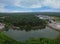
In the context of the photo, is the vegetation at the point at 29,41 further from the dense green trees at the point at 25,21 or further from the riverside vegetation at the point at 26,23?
the dense green trees at the point at 25,21

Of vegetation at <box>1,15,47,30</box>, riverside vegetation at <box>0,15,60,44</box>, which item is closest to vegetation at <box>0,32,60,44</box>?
riverside vegetation at <box>0,15,60,44</box>

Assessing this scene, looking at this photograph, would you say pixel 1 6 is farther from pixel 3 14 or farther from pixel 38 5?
pixel 38 5

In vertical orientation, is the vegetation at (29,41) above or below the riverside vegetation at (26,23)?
below

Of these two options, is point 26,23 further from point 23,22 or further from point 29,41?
point 29,41

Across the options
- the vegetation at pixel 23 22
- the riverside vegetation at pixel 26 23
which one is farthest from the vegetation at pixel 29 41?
the vegetation at pixel 23 22

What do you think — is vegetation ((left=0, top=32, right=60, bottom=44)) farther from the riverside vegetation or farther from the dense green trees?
the dense green trees

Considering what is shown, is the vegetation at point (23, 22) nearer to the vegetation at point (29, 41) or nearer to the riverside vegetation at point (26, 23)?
the riverside vegetation at point (26, 23)

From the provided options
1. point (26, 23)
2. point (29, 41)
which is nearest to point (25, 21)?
point (26, 23)

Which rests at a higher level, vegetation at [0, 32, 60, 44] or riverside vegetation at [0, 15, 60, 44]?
riverside vegetation at [0, 15, 60, 44]

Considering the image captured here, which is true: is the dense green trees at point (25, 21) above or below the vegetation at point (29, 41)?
above

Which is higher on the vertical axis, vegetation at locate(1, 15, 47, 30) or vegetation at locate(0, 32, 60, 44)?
vegetation at locate(1, 15, 47, 30)

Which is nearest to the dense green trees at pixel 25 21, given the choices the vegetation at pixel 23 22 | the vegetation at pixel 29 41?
the vegetation at pixel 23 22

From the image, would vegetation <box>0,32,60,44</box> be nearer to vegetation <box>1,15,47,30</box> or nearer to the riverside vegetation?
the riverside vegetation
